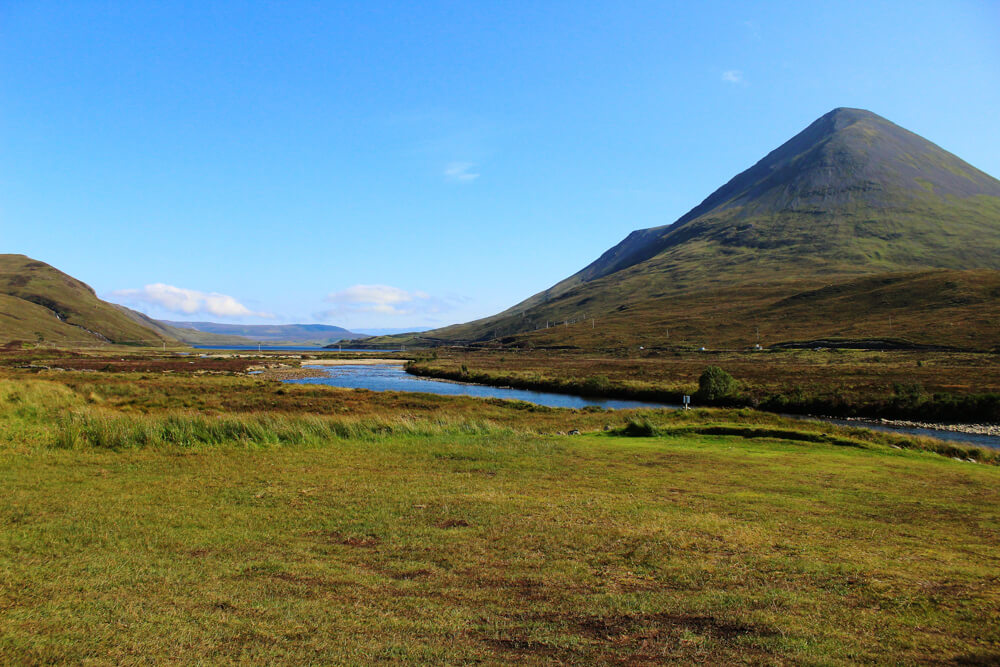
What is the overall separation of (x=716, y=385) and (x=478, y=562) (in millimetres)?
50182

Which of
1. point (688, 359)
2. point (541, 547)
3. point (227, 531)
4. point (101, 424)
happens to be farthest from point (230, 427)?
point (688, 359)

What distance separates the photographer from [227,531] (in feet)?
31.7

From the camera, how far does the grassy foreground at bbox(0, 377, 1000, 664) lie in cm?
596

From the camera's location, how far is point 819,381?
5950 cm

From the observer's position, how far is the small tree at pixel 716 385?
53.6 m

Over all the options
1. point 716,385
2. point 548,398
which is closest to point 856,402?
point 716,385

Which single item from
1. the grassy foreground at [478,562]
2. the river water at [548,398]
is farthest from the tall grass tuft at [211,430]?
the river water at [548,398]

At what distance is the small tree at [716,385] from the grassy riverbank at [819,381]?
0.51 meters

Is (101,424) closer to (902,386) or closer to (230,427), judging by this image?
(230,427)

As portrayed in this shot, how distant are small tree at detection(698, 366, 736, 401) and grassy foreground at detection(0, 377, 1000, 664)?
123ft

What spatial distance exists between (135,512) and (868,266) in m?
231

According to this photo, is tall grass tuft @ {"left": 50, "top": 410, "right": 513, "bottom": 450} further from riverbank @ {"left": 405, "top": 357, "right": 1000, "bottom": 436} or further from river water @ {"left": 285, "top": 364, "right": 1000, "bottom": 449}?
riverbank @ {"left": 405, "top": 357, "right": 1000, "bottom": 436}

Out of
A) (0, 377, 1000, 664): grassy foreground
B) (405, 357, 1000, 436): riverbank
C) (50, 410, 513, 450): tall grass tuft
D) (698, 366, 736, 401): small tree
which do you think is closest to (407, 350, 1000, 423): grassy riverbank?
(405, 357, 1000, 436): riverbank

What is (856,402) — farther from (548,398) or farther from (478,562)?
(478,562)
